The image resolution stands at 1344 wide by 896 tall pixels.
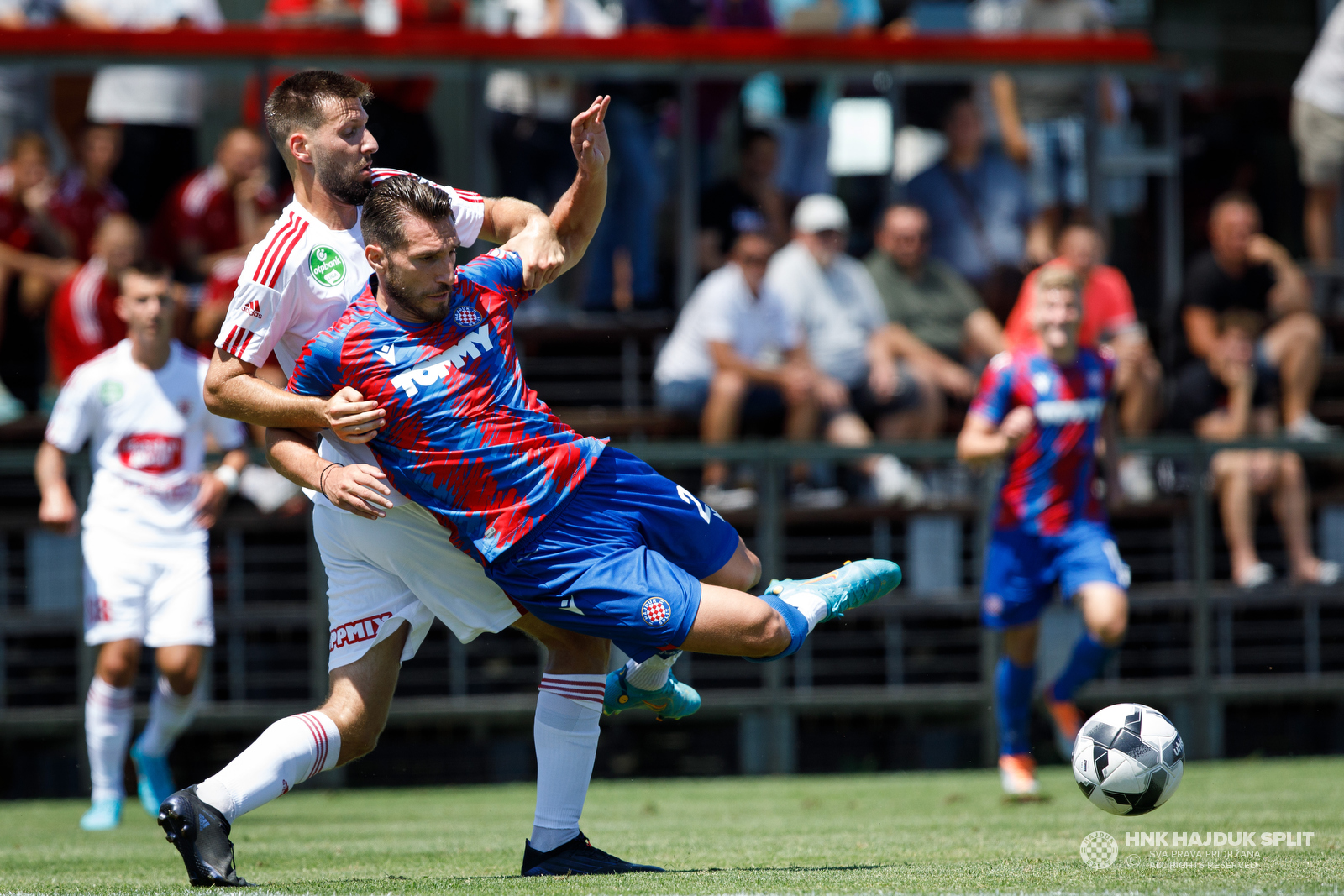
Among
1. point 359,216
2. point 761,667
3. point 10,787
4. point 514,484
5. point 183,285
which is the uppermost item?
point 183,285

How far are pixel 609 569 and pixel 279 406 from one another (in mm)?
1069

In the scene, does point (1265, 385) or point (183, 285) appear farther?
point (1265, 385)

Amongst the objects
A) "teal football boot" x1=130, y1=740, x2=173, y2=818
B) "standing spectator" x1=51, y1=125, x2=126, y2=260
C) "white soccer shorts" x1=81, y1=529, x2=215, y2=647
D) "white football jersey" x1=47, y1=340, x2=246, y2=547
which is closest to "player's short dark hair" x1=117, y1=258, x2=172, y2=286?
"white football jersey" x1=47, y1=340, x2=246, y2=547

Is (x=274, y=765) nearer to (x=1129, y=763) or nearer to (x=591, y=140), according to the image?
(x=591, y=140)

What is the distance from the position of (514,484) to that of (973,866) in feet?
6.04

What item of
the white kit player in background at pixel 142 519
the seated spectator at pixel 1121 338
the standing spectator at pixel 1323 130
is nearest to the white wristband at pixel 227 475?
the white kit player in background at pixel 142 519

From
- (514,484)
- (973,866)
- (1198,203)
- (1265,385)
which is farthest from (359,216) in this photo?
(1198,203)

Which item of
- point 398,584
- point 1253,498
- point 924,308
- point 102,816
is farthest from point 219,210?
point 1253,498

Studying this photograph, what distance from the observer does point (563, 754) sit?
4906mm

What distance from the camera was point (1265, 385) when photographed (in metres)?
11.1

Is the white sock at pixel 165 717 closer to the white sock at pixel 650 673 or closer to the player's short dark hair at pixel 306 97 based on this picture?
the white sock at pixel 650 673

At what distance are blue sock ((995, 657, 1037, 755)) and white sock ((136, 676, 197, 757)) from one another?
3975 millimetres

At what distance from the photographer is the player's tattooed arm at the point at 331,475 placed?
4457 millimetres

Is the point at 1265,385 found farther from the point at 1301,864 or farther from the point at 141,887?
the point at 141,887
